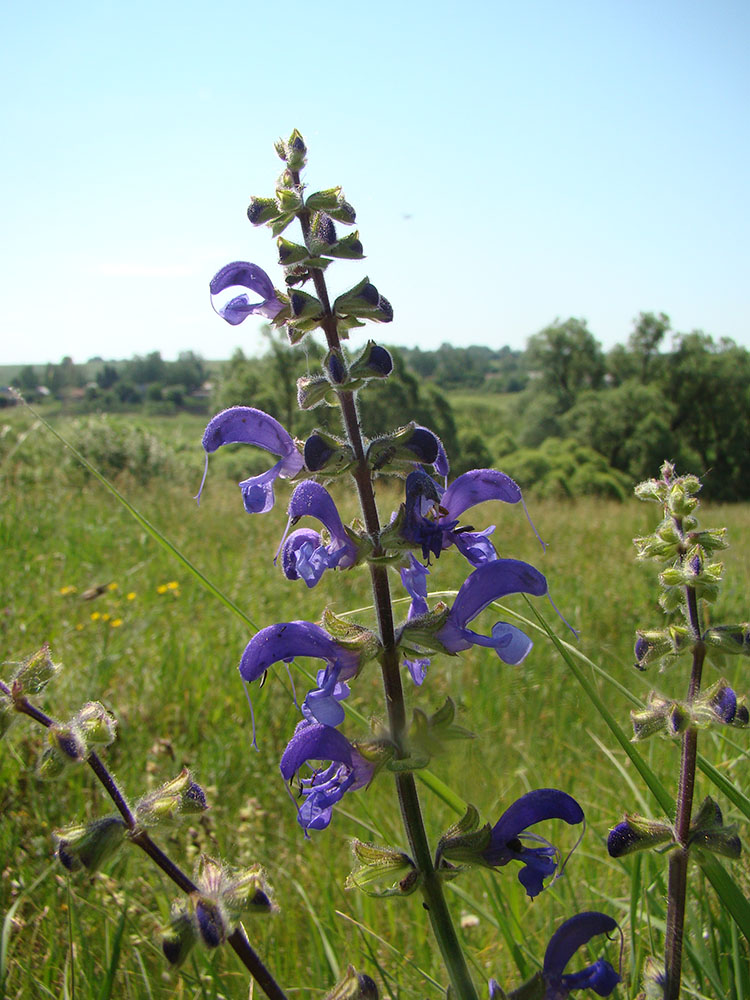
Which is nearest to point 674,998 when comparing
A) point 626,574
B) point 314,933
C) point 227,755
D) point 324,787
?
point 324,787

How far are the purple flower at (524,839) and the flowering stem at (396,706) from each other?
0.14 meters

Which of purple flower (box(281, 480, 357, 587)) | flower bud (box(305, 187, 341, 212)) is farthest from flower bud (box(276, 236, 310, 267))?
purple flower (box(281, 480, 357, 587))

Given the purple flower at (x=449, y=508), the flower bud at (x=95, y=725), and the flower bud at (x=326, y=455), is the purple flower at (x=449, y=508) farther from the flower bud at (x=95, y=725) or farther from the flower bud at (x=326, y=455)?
the flower bud at (x=95, y=725)

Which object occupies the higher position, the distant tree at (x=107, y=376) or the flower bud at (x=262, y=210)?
the distant tree at (x=107, y=376)

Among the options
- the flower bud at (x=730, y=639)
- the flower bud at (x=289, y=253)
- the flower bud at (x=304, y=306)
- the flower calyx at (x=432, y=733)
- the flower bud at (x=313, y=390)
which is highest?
the flower bud at (x=289, y=253)

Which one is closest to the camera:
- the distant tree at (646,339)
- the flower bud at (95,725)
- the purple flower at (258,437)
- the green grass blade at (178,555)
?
the flower bud at (95,725)

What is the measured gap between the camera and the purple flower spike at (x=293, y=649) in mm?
1469

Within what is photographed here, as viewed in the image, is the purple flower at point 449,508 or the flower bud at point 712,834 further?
the flower bud at point 712,834

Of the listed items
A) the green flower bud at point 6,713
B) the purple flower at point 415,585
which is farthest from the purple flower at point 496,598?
the green flower bud at point 6,713

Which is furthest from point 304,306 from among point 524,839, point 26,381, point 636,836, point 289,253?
point 26,381

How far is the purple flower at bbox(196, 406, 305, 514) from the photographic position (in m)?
1.65

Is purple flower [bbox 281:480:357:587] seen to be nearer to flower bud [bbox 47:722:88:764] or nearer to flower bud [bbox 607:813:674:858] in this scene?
flower bud [bbox 47:722:88:764]

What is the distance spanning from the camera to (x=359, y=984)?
1298mm

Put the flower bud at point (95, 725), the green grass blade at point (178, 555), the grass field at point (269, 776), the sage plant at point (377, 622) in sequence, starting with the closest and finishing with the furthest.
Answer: the flower bud at point (95, 725) → the sage plant at point (377, 622) → the green grass blade at point (178, 555) → the grass field at point (269, 776)
